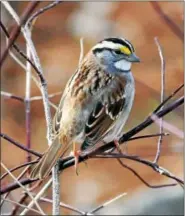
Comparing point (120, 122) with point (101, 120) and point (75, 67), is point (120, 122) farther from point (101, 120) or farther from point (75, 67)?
point (75, 67)

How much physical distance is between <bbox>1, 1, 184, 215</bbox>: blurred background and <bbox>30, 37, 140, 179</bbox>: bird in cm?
317

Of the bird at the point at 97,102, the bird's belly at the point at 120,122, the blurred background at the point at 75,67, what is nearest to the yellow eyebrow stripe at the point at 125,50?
the bird at the point at 97,102

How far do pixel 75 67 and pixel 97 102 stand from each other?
6512 mm

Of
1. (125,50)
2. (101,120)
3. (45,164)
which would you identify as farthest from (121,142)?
(125,50)

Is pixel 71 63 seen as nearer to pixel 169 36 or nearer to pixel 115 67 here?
pixel 169 36

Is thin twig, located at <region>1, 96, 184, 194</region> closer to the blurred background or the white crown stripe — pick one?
the white crown stripe

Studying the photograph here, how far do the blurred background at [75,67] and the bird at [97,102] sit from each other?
317cm

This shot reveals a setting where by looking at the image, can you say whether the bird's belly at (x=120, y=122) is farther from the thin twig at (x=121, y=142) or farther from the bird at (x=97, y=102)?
the thin twig at (x=121, y=142)

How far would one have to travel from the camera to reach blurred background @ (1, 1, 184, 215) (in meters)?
7.86

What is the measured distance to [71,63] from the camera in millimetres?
10141

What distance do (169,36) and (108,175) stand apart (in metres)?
2.48

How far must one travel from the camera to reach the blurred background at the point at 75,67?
309 inches

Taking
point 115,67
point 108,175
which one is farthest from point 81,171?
point 115,67

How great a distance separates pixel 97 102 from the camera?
130 inches
